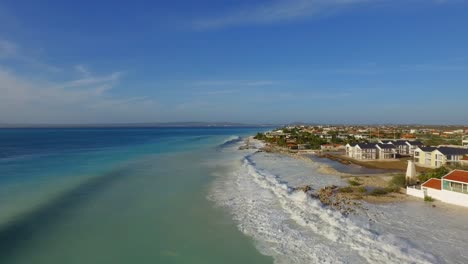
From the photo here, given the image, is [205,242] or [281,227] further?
[281,227]

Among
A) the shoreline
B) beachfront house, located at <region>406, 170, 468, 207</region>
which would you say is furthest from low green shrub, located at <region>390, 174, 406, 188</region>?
beachfront house, located at <region>406, 170, 468, 207</region>

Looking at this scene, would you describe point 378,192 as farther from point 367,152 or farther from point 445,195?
point 367,152

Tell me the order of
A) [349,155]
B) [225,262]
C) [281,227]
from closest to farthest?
[225,262] < [281,227] < [349,155]

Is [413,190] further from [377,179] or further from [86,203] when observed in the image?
[86,203]

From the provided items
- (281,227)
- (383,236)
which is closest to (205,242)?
(281,227)

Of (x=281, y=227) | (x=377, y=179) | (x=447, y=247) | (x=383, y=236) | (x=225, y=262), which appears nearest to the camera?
(x=225, y=262)

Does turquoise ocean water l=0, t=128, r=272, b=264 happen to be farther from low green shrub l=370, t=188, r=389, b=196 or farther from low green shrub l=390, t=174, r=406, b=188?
low green shrub l=390, t=174, r=406, b=188

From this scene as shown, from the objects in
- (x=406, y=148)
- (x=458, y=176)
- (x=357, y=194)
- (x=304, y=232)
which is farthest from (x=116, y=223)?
(x=406, y=148)
